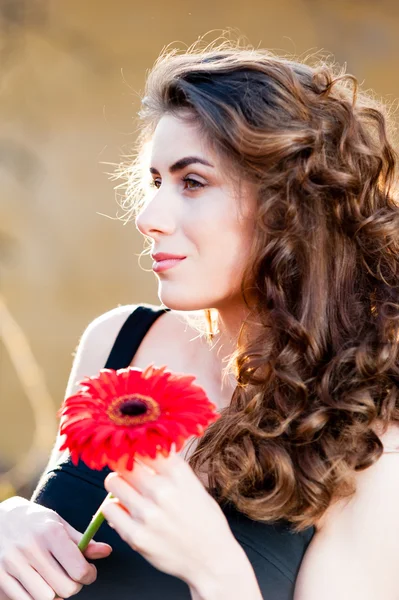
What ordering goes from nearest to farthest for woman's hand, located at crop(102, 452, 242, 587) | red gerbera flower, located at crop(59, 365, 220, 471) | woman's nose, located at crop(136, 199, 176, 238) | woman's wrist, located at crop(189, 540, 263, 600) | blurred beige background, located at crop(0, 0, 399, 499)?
red gerbera flower, located at crop(59, 365, 220, 471), woman's hand, located at crop(102, 452, 242, 587), woman's wrist, located at crop(189, 540, 263, 600), woman's nose, located at crop(136, 199, 176, 238), blurred beige background, located at crop(0, 0, 399, 499)

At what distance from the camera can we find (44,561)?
1.28 meters

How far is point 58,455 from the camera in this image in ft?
6.39

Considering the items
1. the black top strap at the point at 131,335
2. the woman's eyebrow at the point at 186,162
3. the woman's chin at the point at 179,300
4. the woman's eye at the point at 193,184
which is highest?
the woman's eyebrow at the point at 186,162

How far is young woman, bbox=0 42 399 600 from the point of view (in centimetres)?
150

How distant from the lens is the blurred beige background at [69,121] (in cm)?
371

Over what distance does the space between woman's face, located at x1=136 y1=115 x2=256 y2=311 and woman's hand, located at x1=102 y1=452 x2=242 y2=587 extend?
0.53m

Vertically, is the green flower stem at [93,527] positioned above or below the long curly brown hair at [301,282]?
below

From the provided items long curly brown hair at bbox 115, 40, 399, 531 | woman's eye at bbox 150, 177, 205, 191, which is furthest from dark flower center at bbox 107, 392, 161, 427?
woman's eye at bbox 150, 177, 205, 191

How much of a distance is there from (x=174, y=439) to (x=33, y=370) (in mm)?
2889

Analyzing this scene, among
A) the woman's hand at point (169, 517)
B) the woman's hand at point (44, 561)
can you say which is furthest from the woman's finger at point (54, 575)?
the woman's hand at point (169, 517)

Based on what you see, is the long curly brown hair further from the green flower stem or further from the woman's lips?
the green flower stem

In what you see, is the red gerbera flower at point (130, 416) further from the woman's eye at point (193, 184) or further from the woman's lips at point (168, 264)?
the woman's eye at point (193, 184)

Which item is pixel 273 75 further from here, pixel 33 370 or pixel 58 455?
pixel 33 370

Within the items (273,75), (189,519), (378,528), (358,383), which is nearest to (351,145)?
(273,75)
